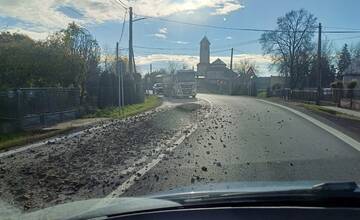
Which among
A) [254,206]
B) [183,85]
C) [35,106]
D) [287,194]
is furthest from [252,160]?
[183,85]

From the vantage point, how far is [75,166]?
10.7 meters

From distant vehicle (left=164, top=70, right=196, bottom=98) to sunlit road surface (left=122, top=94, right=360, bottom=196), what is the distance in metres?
43.1

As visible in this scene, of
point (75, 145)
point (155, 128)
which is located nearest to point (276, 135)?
point (155, 128)

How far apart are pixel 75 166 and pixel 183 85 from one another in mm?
50666

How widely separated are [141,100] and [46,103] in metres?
23.5

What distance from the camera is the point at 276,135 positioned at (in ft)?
54.7

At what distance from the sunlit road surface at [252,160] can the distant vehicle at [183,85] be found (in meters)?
43.1

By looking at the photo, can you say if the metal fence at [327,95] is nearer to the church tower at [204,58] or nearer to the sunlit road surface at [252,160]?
the sunlit road surface at [252,160]

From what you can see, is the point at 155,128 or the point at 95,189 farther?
the point at 155,128

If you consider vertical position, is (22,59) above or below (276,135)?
above

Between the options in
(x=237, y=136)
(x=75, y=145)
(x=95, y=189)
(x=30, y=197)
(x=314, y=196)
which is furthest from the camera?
(x=237, y=136)

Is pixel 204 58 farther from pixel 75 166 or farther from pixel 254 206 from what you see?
pixel 254 206

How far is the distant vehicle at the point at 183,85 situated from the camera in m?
60.9

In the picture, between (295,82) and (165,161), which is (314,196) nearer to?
(165,161)
